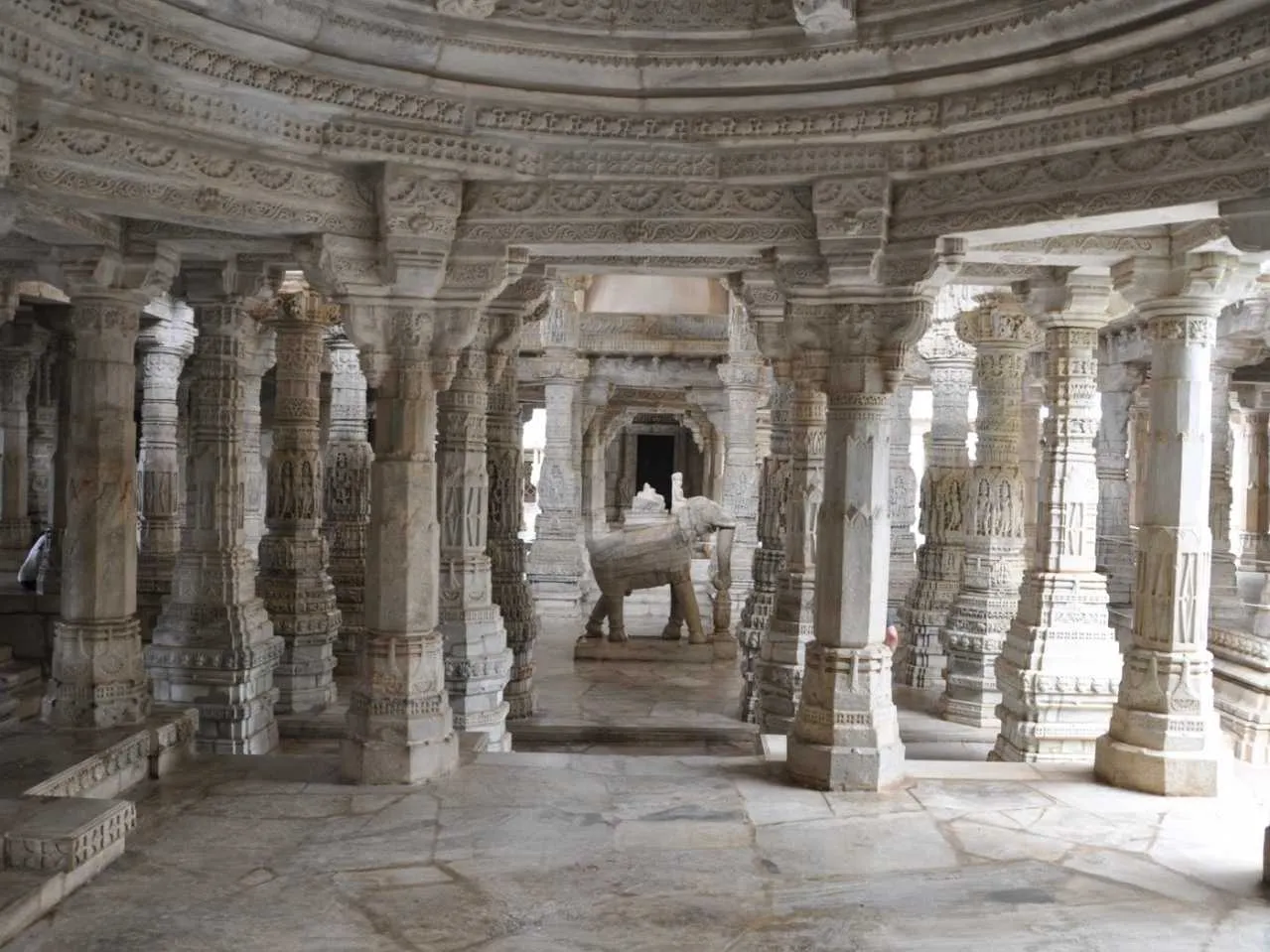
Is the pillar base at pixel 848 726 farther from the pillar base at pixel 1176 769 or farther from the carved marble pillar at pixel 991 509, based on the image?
the carved marble pillar at pixel 991 509

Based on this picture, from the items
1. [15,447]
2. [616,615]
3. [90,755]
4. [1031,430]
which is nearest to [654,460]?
[1031,430]

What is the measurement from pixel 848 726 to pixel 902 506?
740 centimetres

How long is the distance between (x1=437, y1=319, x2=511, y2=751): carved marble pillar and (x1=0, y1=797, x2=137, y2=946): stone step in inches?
131

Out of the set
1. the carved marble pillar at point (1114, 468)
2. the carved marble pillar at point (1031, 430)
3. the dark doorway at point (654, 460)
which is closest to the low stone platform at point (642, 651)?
the carved marble pillar at point (1031, 430)

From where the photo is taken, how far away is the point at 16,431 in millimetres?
14102

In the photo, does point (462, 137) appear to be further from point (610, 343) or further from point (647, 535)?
point (610, 343)

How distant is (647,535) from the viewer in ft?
39.4

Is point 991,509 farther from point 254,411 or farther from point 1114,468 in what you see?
point 254,411

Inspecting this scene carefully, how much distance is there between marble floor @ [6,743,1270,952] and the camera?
13.2 feet

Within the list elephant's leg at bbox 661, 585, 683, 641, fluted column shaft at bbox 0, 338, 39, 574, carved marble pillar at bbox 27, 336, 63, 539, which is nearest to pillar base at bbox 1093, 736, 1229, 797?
elephant's leg at bbox 661, 585, 683, 641

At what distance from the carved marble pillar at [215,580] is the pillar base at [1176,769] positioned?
223 inches

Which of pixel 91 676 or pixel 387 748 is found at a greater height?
pixel 91 676

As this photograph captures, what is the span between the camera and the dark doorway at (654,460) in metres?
34.3

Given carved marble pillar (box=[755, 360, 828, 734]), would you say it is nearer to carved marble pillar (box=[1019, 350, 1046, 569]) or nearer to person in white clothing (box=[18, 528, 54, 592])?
carved marble pillar (box=[1019, 350, 1046, 569])
